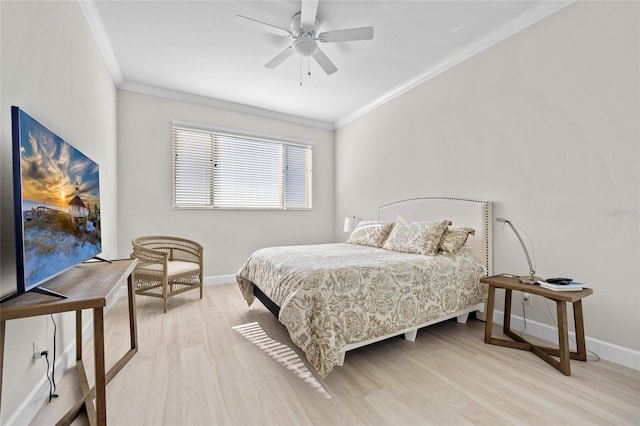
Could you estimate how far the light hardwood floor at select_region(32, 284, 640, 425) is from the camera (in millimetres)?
1428

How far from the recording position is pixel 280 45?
2.82 m

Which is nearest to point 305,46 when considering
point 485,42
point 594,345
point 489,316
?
point 485,42

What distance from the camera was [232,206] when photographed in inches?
168

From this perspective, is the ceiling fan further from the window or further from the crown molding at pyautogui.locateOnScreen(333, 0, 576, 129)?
the window

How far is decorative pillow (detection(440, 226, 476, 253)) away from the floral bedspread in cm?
8

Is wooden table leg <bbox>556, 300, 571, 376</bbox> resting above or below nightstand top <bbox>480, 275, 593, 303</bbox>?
below

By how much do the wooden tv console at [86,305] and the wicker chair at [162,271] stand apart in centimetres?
103

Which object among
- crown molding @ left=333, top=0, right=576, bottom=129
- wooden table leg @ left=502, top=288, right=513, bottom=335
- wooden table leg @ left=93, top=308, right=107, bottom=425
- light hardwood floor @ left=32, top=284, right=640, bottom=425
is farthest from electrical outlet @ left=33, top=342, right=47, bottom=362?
crown molding @ left=333, top=0, right=576, bottom=129

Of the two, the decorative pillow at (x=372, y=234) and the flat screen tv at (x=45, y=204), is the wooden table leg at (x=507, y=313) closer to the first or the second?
the decorative pillow at (x=372, y=234)

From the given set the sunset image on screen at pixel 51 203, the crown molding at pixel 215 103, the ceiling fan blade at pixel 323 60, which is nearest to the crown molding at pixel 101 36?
the crown molding at pixel 215 103

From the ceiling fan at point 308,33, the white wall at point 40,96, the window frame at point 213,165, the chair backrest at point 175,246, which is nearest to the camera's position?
the white wall at point 40,96

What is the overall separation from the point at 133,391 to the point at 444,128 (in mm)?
3668

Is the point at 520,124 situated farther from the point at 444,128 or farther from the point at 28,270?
the point at 28,270

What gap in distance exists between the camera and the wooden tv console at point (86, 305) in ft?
3.49
